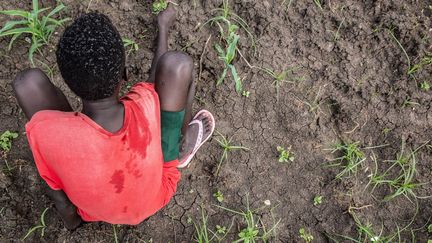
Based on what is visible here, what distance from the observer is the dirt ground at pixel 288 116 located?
83.7 inches

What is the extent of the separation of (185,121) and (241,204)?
53cm

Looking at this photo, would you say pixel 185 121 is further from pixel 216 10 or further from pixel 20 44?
pixel 20 44

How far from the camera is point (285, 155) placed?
2258 millimetres

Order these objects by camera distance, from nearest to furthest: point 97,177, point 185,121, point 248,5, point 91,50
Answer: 1. point 91,50
2. point 97,177
3. point 185,121
4. point 248,5

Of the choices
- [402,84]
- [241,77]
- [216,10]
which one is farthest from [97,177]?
[402,84]

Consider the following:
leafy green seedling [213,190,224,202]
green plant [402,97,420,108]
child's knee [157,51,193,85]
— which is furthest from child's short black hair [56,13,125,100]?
green plant [402,97,420,108]

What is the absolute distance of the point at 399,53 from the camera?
248cm

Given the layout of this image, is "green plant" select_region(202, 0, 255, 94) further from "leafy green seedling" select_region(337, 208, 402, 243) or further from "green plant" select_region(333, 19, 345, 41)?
"leafy green seedling" select_region(337, 208, 402, 243)

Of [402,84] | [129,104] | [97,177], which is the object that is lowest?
[402,84]

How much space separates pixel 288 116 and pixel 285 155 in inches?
9.1

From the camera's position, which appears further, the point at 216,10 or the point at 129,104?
the point at 216,10

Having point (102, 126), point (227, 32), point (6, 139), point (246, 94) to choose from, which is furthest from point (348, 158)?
point (6, 139)

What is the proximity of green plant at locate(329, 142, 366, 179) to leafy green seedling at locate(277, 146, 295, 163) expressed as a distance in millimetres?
221

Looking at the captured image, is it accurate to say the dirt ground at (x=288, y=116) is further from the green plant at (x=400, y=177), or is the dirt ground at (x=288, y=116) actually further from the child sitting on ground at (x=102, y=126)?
the child sitting on ground at (x=102, y=126)
